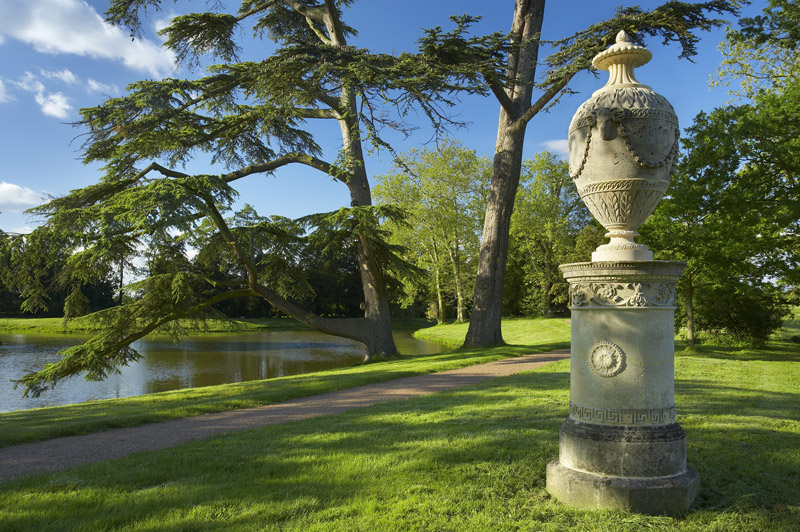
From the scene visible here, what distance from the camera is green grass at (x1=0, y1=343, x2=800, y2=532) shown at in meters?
3.36

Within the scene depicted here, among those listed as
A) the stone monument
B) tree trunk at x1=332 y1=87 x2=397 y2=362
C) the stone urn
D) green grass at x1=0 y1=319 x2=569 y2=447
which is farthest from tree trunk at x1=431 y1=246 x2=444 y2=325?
the stone monument

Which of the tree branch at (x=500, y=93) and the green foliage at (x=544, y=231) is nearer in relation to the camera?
the tree branch at (x=500, y=93)

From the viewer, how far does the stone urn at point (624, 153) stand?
3854 mm

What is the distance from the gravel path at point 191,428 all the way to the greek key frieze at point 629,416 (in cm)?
418

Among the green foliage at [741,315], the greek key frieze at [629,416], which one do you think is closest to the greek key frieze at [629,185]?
the greek key frieze at [629,416]

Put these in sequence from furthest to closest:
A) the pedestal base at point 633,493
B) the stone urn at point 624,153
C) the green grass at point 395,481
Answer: the stone urn at point 624,153, the pedestal base at point 633,493, the green grass at point 395,481

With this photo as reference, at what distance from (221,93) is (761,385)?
49.7ft

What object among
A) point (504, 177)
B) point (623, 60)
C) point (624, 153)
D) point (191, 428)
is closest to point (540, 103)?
point (504, 177)

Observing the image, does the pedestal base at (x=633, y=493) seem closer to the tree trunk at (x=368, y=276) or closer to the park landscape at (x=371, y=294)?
the park landscape at (x=371, y=294)

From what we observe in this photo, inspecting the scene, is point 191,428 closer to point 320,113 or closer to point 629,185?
point 629,185

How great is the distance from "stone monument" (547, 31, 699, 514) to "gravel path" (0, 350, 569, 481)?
4.12 meters

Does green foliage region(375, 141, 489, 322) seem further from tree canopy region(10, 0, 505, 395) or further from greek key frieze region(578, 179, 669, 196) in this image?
greek key frieze region(578, 179, 669, 196)

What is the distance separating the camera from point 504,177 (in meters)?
15.5

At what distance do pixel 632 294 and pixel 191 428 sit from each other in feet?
17.5
